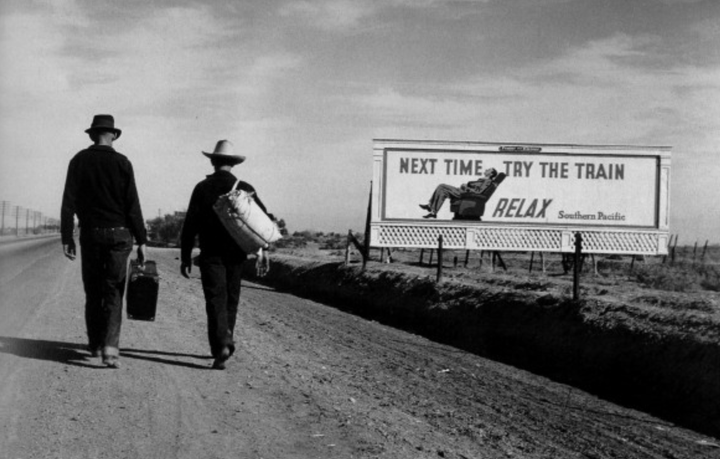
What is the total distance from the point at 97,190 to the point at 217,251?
1.26 metres

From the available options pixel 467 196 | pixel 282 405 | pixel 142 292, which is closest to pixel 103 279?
pixel 142 292

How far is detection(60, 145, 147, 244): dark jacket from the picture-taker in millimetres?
7590

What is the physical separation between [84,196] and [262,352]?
9.62ft

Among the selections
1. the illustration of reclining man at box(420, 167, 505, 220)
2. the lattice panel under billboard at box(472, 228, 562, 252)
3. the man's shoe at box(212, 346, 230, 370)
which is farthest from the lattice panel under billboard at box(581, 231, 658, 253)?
the man's shoe at box(212, 346, 230, 370)

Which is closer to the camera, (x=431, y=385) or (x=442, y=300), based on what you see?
(x=431, y=385)

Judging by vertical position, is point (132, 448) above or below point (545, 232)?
below

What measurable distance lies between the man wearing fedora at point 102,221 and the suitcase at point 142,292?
1.87ft

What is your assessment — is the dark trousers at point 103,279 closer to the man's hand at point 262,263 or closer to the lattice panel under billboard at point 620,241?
the man's hand at point 262,263

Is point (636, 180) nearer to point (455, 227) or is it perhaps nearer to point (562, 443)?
point (455, 227)

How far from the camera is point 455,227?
25.3 meters

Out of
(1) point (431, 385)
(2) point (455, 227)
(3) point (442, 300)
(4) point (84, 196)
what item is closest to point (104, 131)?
(4) point (84, 196)

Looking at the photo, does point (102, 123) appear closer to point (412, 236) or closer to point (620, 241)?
point (412, 236)

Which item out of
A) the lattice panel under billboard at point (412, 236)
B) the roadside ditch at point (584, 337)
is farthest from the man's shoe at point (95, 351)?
the lattice panel under billboard at point (412, 236)

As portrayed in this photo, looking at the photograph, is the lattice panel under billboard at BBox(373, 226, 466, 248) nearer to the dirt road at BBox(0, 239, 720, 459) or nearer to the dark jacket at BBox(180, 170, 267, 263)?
the dirt road at BBox(0, 239, 720, 459)
